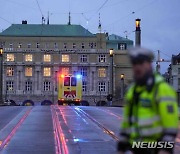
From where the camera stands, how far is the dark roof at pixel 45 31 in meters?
126

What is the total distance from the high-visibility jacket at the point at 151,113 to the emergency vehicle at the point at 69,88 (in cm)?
5250

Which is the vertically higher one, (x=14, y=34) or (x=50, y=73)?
(x=14, y=34)

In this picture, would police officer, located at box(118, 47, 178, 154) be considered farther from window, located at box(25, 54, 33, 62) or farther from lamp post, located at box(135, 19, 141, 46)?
window, located at box(25, 54, 33, 62)

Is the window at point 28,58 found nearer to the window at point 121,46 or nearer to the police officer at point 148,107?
the window at point 121,46

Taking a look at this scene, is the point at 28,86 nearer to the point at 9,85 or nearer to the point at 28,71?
the point at 28,71

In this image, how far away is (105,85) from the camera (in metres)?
121

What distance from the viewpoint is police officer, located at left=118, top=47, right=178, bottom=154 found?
193 inches

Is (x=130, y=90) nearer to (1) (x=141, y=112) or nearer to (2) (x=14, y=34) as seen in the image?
(1) (x=141, y=112)

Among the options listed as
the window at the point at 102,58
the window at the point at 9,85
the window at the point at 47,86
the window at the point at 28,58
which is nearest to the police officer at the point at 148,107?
the window at the point at 47,86

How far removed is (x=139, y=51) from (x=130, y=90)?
0.47 metres

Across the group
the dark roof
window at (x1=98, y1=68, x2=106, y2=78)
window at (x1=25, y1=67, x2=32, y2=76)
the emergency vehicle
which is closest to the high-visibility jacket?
the emergency vehicle

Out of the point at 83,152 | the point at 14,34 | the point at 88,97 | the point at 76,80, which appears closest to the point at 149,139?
the point at 83,152

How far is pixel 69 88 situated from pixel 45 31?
70550 millimetres

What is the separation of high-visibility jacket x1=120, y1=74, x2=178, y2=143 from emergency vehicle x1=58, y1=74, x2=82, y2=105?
5250 centimetres
